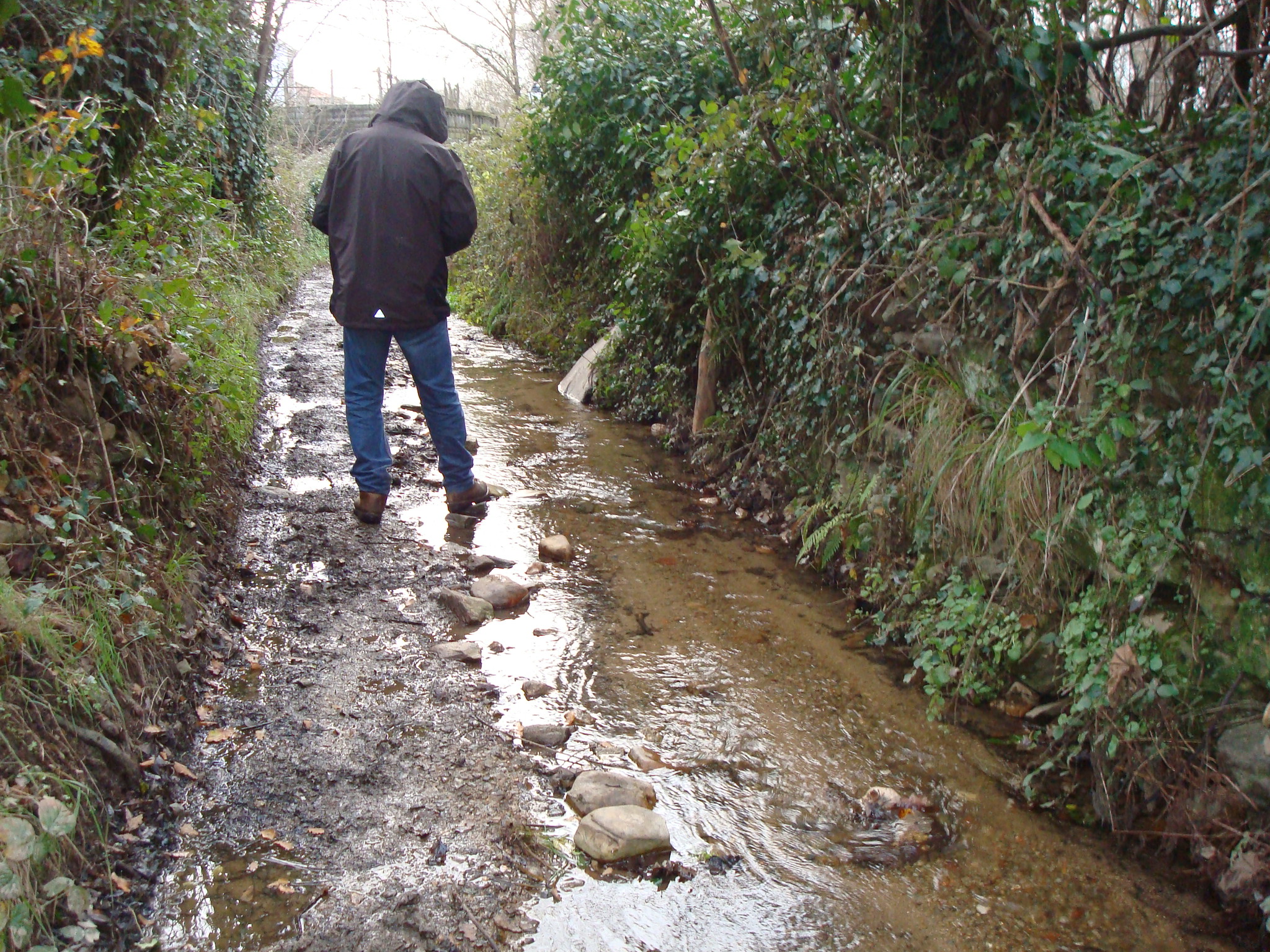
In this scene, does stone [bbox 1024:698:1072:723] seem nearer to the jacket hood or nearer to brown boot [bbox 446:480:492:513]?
brown boot [bbox 446:480:492:513]

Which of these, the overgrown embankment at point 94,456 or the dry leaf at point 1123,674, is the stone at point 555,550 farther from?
the dry leaf at point 1123,674

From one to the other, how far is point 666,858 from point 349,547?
2.54m

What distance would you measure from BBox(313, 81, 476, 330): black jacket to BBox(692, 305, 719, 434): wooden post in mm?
1897

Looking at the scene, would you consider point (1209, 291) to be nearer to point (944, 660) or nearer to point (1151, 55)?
point (1151, 55)

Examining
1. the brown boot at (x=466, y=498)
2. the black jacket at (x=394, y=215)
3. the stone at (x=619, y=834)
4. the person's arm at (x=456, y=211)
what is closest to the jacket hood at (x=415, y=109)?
the black jacket at (x=394, y=215)

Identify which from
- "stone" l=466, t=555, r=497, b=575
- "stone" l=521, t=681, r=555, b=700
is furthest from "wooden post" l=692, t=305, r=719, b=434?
"stone" l=521, t=681, r=555, b=700

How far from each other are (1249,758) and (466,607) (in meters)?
2.78

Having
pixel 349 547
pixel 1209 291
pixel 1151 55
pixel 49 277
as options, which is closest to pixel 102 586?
pixel 49 277

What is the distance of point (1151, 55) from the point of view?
3.28 meters

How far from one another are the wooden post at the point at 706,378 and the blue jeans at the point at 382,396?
1819 millimetres

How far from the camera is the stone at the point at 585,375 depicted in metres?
7.91

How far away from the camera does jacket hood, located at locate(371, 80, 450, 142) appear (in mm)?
4527

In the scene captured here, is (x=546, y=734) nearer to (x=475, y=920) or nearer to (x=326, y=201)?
(x=475, y=920)

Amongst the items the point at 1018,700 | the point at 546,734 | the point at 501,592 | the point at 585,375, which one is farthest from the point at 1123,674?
the point at 585,375
